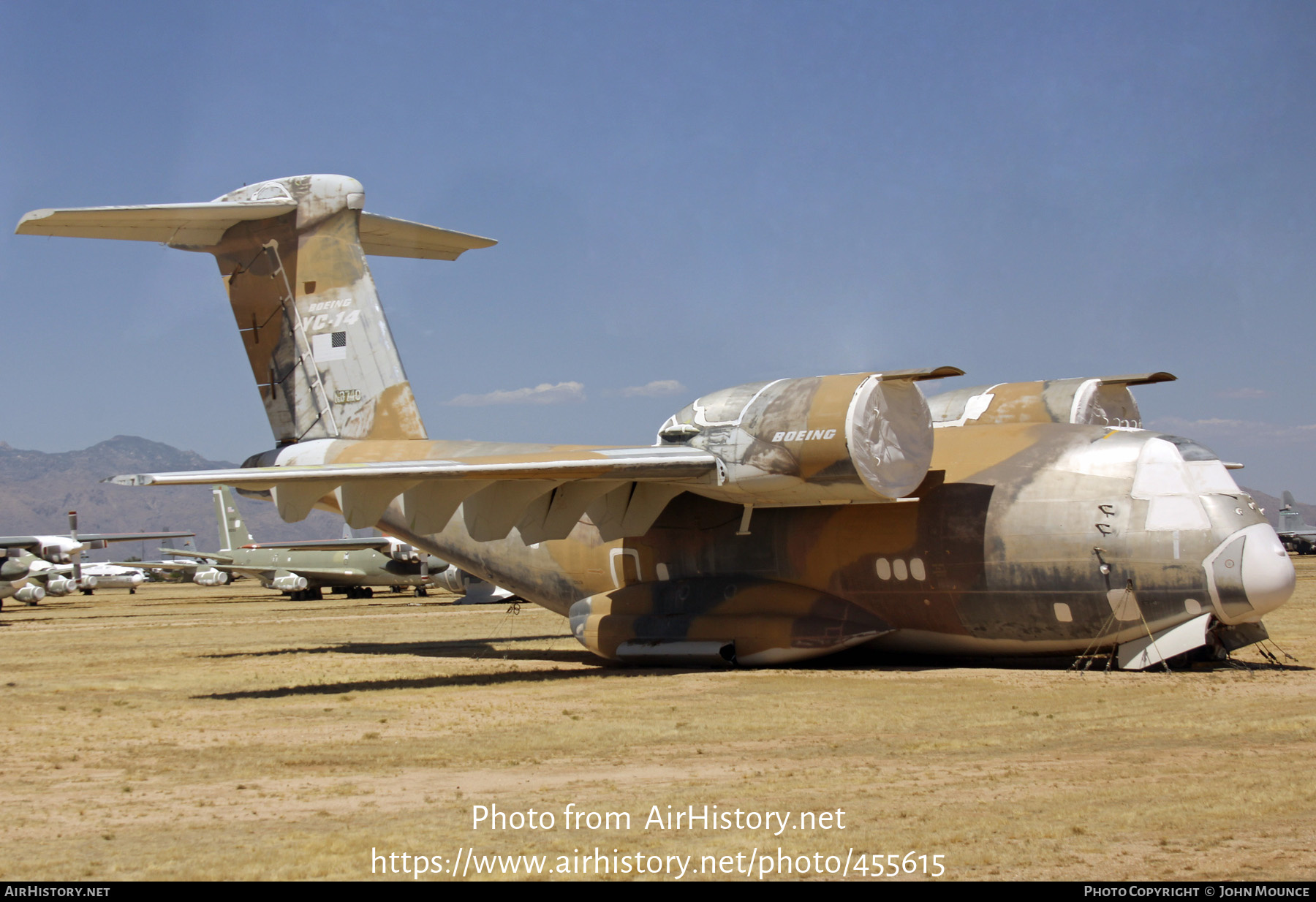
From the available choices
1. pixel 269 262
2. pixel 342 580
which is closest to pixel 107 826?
pixel 269 262

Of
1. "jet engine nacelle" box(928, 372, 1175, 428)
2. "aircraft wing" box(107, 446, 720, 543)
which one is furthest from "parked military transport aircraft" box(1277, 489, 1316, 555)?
"aircraft wing" box(107, 446, 720, 543)

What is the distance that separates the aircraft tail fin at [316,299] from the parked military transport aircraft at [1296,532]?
67.9 metres

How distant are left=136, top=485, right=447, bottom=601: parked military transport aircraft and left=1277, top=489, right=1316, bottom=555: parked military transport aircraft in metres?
54.8

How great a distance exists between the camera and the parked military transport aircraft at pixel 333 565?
43.4m

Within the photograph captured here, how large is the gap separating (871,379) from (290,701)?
7.32 metres

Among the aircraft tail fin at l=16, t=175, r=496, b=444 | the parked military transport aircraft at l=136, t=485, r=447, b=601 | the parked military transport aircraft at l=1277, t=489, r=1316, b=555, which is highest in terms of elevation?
the aircraft tail fin at l=16, t=175, r=496, b=444

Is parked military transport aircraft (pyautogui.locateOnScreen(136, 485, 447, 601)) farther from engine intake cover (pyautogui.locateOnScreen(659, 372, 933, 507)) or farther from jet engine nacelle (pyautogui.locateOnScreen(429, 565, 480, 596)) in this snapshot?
engine intake cover (pyautogui.locateOnScreen(659, 372, 933, 507))

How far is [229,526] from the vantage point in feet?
178

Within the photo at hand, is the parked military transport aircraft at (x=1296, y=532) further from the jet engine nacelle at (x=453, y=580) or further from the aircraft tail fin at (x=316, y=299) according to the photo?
the aircraft tail fin at (x=316, y=299)

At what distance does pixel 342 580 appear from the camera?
45656 mm

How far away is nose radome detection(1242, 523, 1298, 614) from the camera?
1151cm

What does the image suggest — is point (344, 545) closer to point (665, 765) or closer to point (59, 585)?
point (59, 585)
